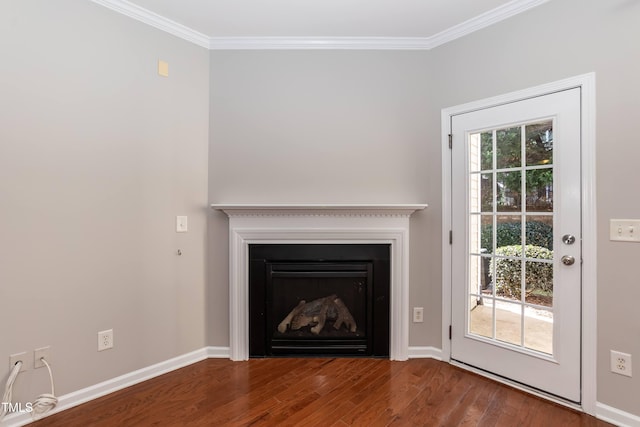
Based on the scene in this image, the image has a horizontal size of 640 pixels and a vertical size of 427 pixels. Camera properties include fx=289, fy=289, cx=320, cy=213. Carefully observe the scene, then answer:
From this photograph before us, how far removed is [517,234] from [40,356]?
3136 millimetres

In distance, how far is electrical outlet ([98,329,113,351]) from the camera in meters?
1.92

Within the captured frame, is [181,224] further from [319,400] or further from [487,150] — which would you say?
[487,150]

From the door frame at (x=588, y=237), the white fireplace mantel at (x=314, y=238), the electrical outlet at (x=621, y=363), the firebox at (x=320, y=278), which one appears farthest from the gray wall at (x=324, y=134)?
the electrical outlet at (x=621, y=363)

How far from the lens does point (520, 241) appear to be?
6.63ft

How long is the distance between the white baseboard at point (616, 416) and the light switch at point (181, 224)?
297 centimetres

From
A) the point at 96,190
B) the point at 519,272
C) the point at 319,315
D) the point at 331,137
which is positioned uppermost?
the point at 331,137

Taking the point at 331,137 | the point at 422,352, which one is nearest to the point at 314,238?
the point at 331,137

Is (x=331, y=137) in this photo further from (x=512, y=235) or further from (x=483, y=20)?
(x=512, y=235)

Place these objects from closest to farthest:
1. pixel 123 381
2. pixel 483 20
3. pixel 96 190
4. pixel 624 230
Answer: pixel 624 230, pixel 96 190, pixel 123 381, pixel 483 20

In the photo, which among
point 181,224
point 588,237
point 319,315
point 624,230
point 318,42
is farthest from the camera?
point 319,315

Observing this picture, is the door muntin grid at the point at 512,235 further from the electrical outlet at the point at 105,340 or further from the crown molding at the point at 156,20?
the electrical outlet at the point at 105,340

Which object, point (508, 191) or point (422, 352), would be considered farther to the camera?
point (422, 352)

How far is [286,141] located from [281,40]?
2.72 ft

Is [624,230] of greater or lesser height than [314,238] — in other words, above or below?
above
